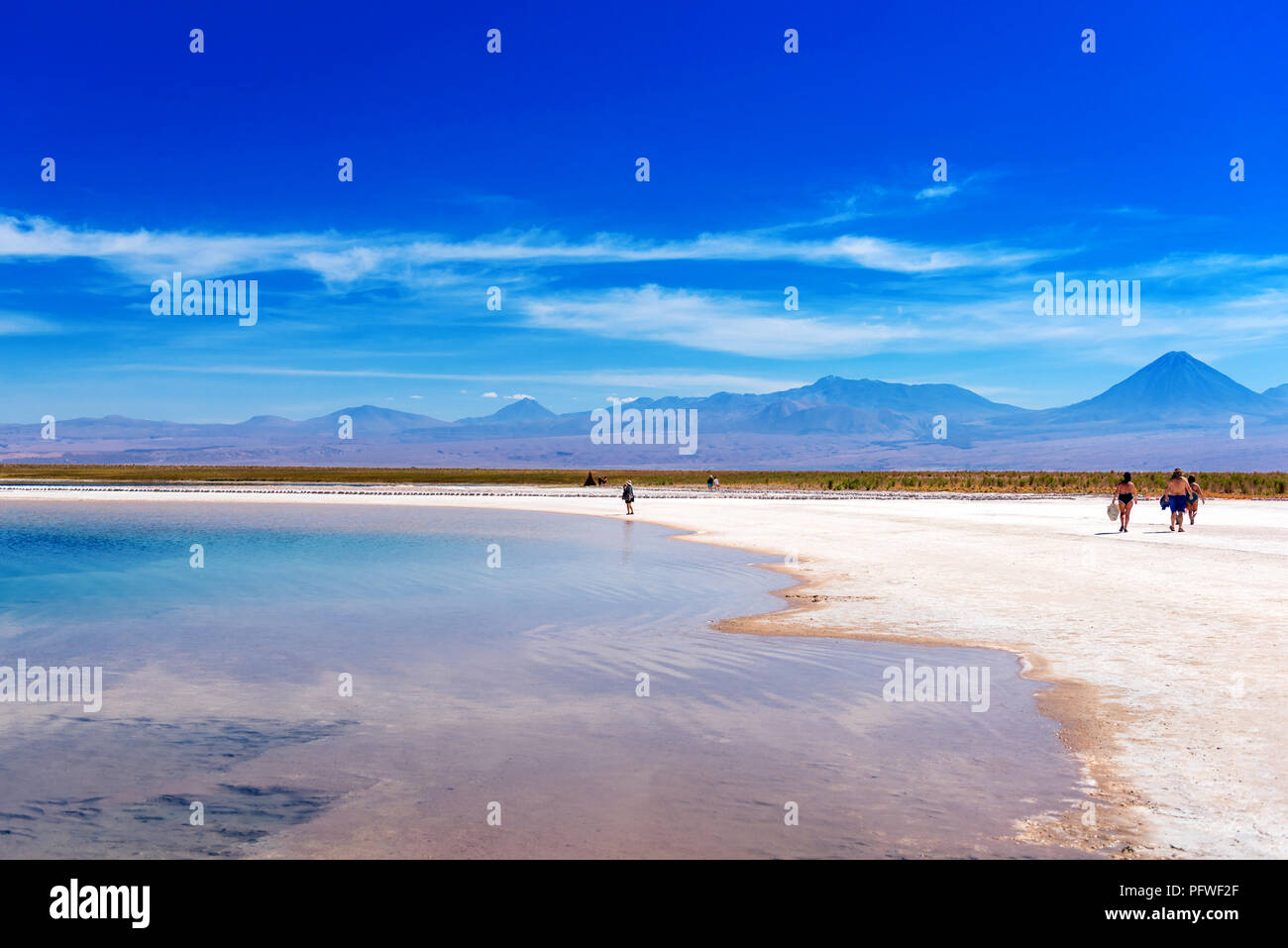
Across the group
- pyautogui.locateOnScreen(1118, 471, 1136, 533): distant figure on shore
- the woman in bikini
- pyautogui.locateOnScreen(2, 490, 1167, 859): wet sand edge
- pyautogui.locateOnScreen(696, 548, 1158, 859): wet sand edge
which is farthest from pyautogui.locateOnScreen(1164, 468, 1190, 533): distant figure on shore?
pyautogui.locateOnScreen(696, 548, 1158, 859): wet sand edge

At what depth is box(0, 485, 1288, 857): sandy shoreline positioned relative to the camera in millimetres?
7531

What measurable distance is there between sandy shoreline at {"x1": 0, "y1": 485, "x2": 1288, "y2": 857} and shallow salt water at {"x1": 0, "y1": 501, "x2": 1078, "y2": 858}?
0.67 metres

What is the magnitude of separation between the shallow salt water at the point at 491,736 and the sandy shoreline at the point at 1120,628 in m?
0.67

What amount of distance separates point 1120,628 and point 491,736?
10.4 meters

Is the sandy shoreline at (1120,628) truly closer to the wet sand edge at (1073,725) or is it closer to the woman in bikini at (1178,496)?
the wet sand edge at (1073,725)

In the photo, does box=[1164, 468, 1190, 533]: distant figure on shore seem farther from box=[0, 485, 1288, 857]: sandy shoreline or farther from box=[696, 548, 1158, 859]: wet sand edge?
box=[696, 548, 1158, 859]: wet sand edge

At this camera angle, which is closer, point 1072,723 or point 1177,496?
point 1072,723

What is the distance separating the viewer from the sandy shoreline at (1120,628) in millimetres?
7531

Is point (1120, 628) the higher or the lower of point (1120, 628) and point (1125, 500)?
the lower

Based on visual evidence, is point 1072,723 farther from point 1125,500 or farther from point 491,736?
point 1125,500

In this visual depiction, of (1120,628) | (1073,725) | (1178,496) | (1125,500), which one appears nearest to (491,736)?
(1073,725)

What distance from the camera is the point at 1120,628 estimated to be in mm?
15062
